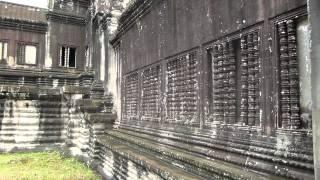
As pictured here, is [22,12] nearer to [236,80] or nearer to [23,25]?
[23,25]

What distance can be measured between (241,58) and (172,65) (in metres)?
2.07

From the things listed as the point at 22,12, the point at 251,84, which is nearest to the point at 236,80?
the point at 251,84

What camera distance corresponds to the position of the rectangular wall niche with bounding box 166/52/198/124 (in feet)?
16.2

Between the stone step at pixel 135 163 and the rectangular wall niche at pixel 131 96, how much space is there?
73 cm

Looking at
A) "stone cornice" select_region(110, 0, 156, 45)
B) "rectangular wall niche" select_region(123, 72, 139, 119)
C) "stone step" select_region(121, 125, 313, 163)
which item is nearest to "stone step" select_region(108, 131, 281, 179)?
"stone step" select_region(121, 125, 313, 163)

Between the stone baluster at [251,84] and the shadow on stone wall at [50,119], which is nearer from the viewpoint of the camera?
the stone baluster at [251,84]

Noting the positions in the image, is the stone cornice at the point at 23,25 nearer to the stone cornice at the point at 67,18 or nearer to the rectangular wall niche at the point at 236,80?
the stone cornice at the point at 67,18

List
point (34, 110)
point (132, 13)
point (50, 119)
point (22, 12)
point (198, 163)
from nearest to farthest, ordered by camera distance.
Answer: point (198, 163)
point (132, 13)
point (34, 110)
point (50, 119)
point (22, 12)

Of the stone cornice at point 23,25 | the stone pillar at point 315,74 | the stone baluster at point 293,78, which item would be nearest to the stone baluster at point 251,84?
the stone baluster at point 293,78

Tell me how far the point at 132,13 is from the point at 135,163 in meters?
3.61

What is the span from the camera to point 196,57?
484 centimetres

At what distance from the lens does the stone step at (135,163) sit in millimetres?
4402

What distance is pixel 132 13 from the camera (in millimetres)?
8008

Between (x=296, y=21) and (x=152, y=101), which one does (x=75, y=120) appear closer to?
(x=152, y=101)
